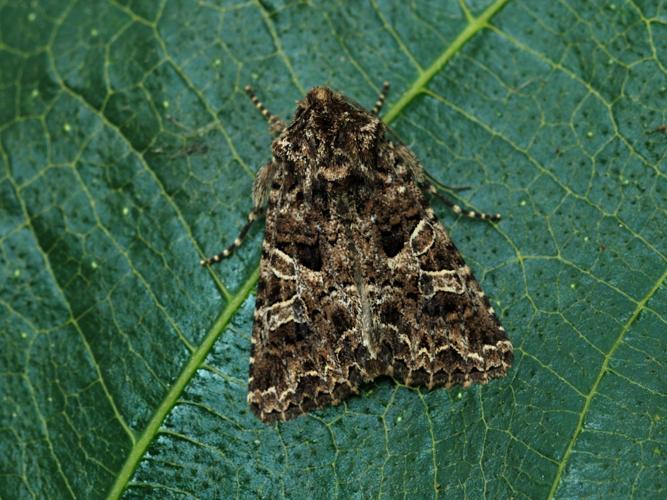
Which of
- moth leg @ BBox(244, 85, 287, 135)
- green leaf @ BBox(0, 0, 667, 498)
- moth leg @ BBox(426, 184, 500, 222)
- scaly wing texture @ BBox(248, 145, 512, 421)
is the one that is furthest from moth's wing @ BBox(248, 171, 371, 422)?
moth leg @ BBox(426, 184, 500, 222)

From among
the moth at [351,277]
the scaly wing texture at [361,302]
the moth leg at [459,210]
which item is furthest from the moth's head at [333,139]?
the moth leg at [459,210]

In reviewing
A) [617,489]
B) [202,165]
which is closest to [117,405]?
[202,165]

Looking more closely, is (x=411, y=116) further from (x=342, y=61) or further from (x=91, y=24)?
(x=91, y=24)

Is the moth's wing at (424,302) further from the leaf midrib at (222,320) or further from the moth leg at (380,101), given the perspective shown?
the leaf midrib at (222,320)

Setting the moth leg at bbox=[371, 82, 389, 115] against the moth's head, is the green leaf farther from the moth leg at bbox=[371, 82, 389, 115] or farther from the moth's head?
the moth's head

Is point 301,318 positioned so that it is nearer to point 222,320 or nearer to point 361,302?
point 361,302

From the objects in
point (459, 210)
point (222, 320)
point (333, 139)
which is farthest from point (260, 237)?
point (459, 210)
